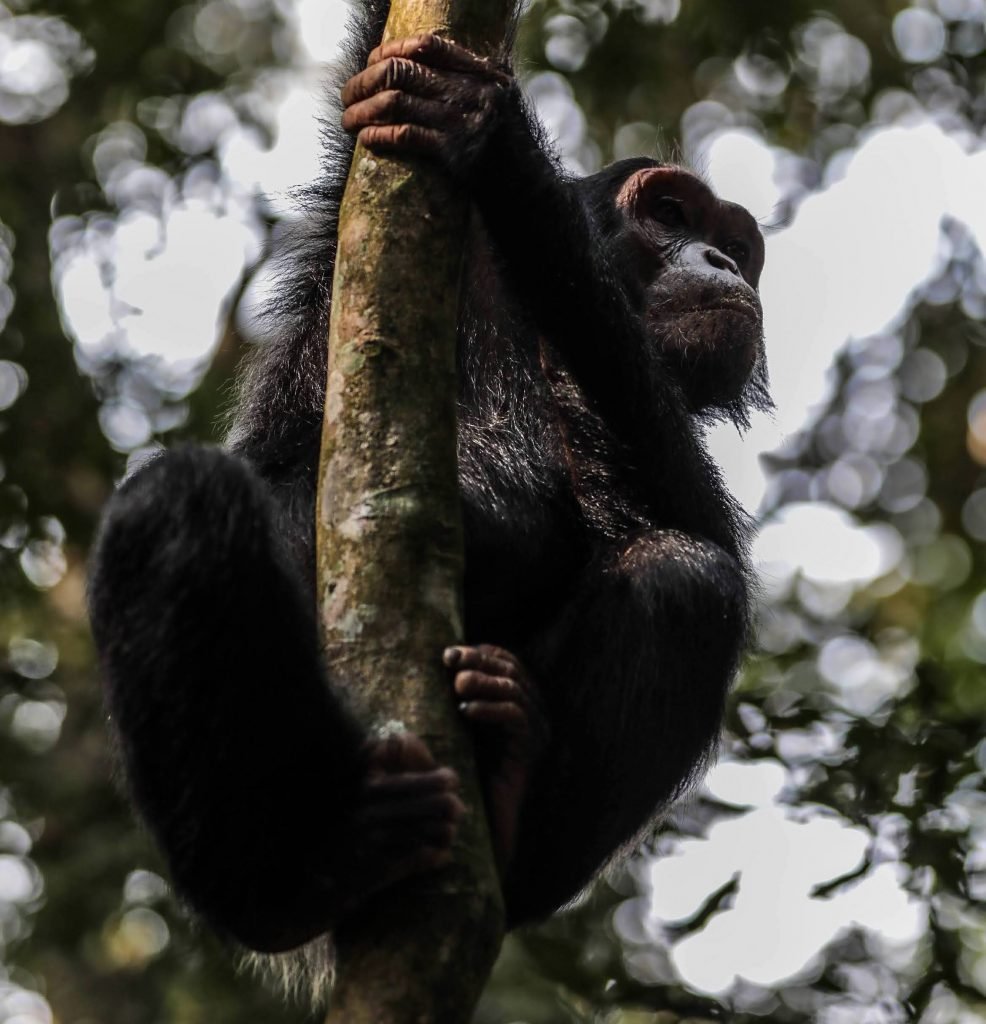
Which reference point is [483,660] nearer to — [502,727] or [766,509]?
[502,727]

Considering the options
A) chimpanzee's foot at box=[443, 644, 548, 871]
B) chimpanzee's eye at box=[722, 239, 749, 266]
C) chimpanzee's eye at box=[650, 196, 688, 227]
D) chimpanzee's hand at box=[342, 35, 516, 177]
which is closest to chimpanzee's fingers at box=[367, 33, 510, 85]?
chimpanzee's hand at box=[342, 35, 516, 177]

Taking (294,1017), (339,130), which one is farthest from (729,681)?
(294,1017)

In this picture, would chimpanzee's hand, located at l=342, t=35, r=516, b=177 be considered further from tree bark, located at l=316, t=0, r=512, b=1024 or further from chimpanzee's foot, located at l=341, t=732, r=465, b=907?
chimpanzee's foot, located at l=341, t=732, r=465, b=907

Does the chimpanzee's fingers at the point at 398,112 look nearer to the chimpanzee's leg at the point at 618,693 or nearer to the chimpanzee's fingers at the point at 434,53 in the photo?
the chimpanzee's fingers at the point at 434,53

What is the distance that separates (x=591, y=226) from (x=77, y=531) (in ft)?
18.0

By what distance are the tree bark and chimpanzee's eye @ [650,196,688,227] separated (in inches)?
101

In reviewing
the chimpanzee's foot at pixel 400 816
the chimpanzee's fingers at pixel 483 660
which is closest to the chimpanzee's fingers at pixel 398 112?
the chimpanzee's fingers at pixel 483 660

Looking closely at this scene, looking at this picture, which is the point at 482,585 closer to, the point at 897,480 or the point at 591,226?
the point at 591,226

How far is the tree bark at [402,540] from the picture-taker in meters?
2.58

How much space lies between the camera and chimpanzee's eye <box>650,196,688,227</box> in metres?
5.91

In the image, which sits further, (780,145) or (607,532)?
(780,145)

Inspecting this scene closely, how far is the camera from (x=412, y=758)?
2.94m

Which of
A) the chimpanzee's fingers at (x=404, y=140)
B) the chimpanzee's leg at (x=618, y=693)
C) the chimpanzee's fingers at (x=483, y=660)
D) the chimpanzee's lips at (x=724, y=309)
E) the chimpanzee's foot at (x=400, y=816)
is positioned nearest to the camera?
the chimpanzee's foot at (x=400, y=816)

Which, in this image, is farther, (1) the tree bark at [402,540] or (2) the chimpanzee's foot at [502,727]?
(2) the chimpanzee's foot at [502,727]
